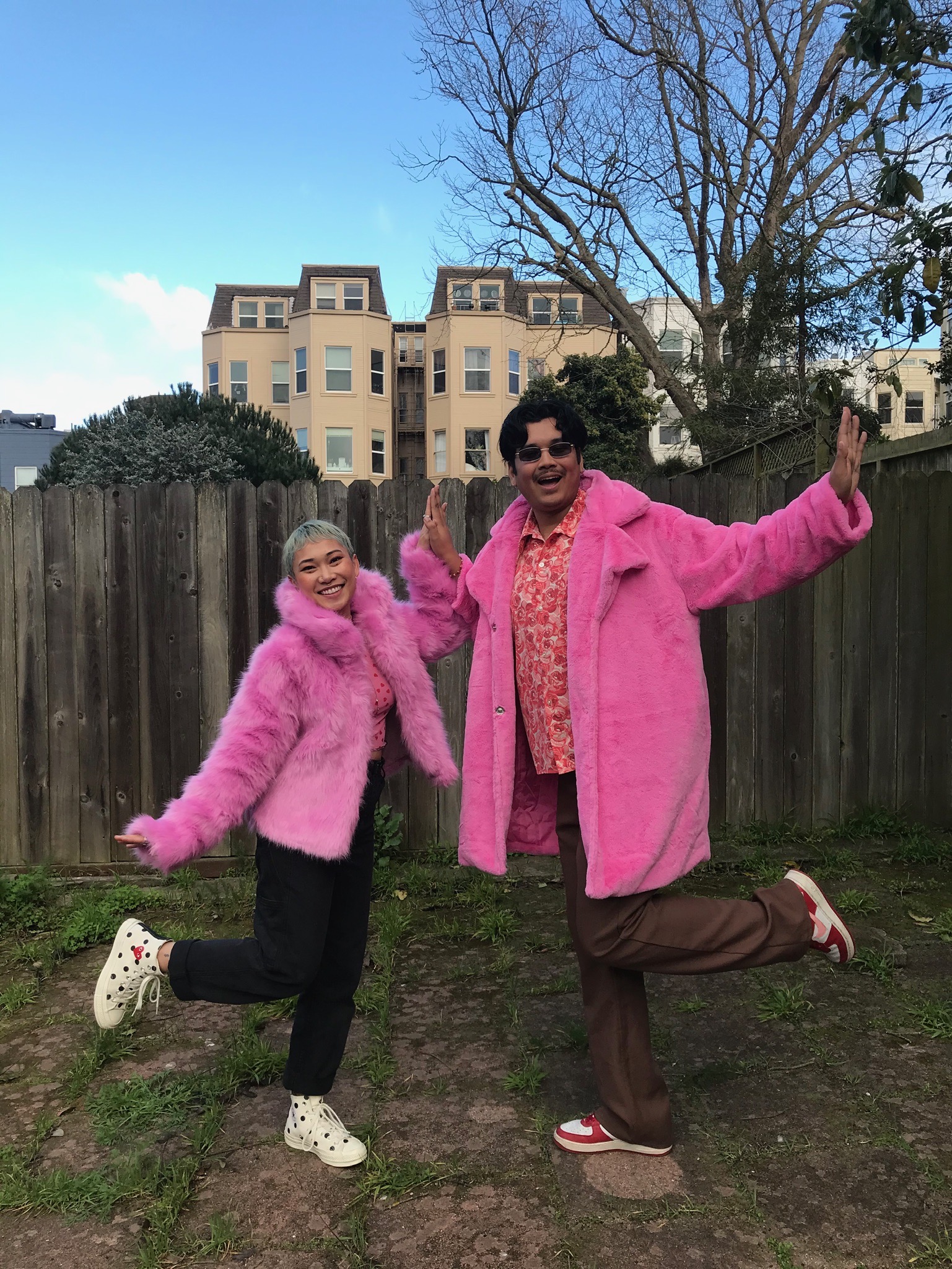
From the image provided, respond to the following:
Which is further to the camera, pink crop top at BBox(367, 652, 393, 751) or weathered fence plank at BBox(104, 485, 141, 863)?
weathered fence plank at BBox(104, 485, 141, 863)

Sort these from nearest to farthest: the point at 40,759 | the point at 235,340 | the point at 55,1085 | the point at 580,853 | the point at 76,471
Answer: the point at 580,853
the point at 55,1085
the point at 40,759
the point at 76,471
the point at 235,340

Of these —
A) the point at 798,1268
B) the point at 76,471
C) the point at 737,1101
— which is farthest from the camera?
the point at 76,471

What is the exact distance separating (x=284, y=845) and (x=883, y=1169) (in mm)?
1753

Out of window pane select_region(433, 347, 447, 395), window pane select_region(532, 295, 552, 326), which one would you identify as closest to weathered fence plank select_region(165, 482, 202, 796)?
window pane select_region(433, 347, 447, 395)

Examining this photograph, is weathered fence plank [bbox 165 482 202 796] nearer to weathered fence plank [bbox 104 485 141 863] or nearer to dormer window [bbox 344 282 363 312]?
weathered fence plank [bbox 104 485 141 863]

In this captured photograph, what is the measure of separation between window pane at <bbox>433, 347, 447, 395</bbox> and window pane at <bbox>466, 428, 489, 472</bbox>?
81.9 inches

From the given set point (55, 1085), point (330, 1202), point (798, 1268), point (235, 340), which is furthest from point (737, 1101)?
point (235, 340)

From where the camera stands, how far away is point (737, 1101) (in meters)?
2.95

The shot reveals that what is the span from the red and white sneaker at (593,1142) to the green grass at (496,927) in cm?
161

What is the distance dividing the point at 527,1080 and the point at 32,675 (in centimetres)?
331

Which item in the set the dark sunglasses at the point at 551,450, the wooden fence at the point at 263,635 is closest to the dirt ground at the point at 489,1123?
the wooden fence at the point at 263,635

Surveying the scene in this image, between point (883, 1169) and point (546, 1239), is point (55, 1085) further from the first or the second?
point (883, 1169)

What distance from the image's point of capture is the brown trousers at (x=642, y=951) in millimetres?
2561

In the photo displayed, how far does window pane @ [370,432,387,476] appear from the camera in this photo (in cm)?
A: 3947
